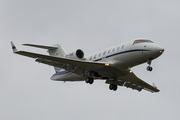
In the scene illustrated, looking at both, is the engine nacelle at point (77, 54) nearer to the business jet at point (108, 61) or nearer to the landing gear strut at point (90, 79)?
the business jet at point (108, 61)

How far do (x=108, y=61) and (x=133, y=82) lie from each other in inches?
239

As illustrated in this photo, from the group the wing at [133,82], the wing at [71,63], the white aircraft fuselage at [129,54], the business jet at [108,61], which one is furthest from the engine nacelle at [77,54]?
the wing at [133,82]

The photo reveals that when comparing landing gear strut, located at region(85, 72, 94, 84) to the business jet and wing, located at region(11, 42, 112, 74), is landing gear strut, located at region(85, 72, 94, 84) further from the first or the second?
wing, located at region(11, 42, 112, 74)

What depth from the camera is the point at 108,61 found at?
24172 mm

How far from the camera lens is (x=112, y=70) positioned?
24.6 m

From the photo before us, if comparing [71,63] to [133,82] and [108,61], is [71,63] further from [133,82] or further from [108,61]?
[133,82]

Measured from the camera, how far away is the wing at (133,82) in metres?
27.3

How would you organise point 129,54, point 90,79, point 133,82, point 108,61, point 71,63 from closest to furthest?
point 129,54 → point 108,61 → point 71,63 → point 90,79 → point 133,82

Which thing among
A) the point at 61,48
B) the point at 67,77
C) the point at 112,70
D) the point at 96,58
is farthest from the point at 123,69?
the point at 61,48

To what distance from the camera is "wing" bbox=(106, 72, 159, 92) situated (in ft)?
89.7

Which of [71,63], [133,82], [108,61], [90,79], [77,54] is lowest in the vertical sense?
[90,79]

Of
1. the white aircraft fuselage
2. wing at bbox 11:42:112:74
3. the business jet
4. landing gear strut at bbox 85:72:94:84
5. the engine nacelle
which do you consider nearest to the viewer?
the white aircraft fuselage

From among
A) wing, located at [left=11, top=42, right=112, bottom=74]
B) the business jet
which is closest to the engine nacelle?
the business jet

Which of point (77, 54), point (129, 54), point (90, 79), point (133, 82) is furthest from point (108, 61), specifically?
point (133, 82)
